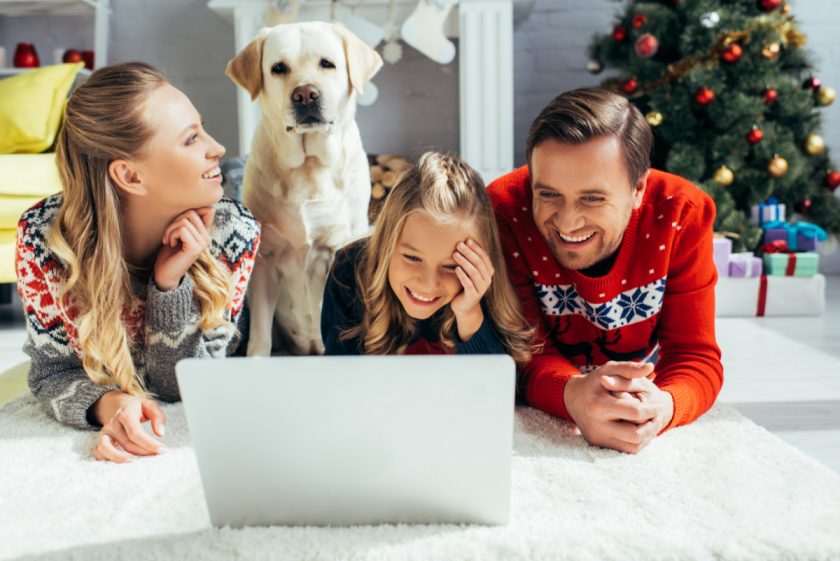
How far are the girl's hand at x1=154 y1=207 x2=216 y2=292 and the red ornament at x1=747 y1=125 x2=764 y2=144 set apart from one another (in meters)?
1.94

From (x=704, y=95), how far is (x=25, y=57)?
2615 mm

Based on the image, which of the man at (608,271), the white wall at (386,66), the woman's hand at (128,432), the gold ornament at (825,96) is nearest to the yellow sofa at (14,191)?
the white wall at (386,66)

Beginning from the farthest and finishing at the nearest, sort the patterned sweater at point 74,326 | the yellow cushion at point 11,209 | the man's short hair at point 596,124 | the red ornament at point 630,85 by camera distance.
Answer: the red ornament at point 630,85 → the yellow cushion at point 11,209 → the patterned sweater at point 74,326 → the man's short hair at point 596,124

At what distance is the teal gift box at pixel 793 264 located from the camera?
8.03ft

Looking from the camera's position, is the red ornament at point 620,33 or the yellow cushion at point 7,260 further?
the red ornament at point 620,33

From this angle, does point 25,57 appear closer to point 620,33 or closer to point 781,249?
point 620,33

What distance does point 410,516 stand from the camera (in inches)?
33.3

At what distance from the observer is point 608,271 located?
126 centimetres

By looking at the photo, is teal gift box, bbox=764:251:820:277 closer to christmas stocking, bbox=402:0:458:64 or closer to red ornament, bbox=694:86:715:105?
red ornament, bbox=694:86:715:105

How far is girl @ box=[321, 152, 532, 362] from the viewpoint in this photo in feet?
3.98

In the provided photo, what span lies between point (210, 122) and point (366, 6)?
1.01m

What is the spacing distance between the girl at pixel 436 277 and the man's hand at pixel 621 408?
7.7 inches

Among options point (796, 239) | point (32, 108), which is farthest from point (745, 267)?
point (32, 108)

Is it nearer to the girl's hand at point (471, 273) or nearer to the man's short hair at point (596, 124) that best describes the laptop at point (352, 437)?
the girl's hand at point (471, 273)
